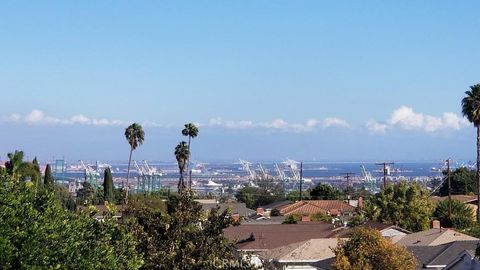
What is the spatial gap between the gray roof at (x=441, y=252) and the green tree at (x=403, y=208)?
26603mm

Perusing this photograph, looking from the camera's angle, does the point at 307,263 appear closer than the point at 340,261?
No

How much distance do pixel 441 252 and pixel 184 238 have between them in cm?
2078

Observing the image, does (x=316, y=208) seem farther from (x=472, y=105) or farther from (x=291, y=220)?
(x=472, y=105)

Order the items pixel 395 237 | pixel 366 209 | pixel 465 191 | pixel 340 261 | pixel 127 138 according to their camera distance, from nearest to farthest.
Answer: pixel 340 261 → pixel 395 237 → pixel 366 209 → pixel 127 138 → pixel 465 191

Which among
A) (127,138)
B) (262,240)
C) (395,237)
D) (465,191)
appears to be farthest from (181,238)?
(465,191)

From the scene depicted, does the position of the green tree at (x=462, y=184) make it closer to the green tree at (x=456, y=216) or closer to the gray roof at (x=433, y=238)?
the green tree at (x=456, y=216)

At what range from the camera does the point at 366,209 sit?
3103 inches

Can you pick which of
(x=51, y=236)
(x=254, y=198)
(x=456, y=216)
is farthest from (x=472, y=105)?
(x=254, y=198)

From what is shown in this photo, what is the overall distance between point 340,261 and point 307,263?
17.4 ft

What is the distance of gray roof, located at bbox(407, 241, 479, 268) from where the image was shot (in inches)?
1833

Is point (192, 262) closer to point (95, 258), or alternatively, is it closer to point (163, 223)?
point (163, 223)

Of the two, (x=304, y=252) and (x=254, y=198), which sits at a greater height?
(x=254, y=198)

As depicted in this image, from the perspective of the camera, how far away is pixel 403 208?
79000 millimetres

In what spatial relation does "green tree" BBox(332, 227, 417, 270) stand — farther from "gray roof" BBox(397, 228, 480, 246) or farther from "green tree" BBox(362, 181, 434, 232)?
"green tree" BBox(362, 181, 434, 232)
